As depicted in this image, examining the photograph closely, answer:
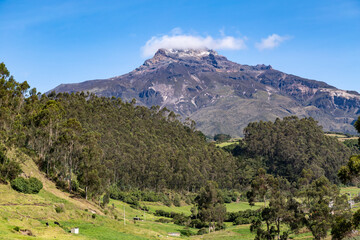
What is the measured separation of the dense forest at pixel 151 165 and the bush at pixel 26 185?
0.20 meters

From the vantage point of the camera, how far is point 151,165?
6073 inches

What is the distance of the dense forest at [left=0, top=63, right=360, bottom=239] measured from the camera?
6906cm

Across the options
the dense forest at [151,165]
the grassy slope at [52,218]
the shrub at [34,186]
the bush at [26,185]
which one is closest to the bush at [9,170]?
the dense forest at [151,165]

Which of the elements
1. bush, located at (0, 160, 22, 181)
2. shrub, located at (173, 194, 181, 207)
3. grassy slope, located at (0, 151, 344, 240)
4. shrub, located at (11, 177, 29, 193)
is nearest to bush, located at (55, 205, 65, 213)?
grassy slope, located at (0, 151, 344, 240)

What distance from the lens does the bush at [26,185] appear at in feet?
222

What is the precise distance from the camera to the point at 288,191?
170 meters

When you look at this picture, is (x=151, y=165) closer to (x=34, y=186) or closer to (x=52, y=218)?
(x=34, y=186)

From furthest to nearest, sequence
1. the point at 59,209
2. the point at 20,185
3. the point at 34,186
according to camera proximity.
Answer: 1. the point at 34,186
2. the point at 20,185
3. the point at 59,209

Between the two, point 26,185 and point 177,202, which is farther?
point 177,202

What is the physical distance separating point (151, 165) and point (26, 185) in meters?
87.5

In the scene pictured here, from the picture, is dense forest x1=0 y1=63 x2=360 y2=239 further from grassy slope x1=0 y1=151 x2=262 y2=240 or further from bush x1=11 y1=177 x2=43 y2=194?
grassy slope x1=0 y1=151 x2=262 y2=240

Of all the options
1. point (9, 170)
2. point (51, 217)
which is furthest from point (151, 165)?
point (51, 217)

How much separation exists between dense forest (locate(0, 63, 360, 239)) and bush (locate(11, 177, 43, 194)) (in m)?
0.20

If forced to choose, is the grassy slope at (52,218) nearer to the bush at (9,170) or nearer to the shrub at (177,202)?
the bush at (9,170)
